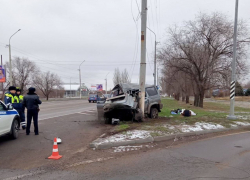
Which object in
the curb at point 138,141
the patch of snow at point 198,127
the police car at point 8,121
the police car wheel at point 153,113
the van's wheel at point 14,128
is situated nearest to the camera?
the curb at point 138,141

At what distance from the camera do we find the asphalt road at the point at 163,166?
14.9 feet

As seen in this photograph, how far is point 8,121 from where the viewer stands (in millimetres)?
7367

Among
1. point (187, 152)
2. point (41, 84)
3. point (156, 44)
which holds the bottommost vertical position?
point (187, 152)

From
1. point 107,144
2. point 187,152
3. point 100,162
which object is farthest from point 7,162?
point 187,152

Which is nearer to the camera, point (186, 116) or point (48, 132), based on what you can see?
point (48, 132)

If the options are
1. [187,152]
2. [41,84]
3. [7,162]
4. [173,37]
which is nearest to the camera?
[7,162]

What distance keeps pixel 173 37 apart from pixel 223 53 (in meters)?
5.88

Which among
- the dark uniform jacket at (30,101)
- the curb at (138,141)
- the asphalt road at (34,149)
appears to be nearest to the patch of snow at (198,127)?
the curb at (138,141)

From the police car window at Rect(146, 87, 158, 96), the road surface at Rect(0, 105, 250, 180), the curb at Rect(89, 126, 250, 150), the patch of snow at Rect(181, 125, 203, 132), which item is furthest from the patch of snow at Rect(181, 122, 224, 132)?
the police car window at Rect(146, 87, 158, 96)

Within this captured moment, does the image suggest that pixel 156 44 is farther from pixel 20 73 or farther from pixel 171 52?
pixel 20 73

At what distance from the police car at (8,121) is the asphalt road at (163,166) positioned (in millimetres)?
2675

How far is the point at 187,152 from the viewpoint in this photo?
6.36 meters

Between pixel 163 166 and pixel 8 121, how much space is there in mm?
5289

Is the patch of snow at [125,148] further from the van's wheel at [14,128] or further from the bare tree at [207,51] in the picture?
the bare tree at [207,51]
